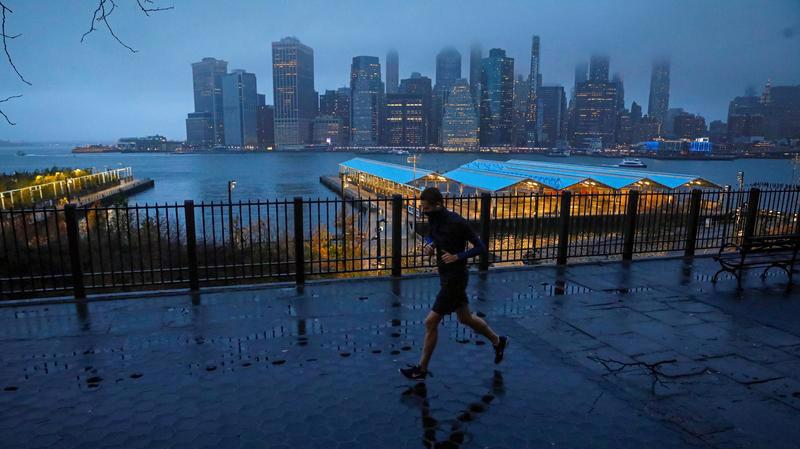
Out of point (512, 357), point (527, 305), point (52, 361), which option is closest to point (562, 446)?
point (512, 357)

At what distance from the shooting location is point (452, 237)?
518 centimetres

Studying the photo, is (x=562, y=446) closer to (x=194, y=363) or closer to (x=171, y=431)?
(x=171, y=431)

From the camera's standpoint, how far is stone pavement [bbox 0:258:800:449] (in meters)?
4.46

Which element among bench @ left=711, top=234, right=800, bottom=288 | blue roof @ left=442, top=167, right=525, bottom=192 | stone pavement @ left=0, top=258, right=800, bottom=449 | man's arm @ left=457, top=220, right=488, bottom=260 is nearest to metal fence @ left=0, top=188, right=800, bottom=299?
stone pavement @ left=0, top=258, right=800, bottom=449

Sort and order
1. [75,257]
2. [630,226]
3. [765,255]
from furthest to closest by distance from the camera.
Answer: [630,226] < [765,255] < [75,257]

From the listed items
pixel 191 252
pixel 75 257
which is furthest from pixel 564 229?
pixel 75 257

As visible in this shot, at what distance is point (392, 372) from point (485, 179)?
145 ft

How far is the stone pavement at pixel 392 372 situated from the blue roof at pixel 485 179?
35.2m

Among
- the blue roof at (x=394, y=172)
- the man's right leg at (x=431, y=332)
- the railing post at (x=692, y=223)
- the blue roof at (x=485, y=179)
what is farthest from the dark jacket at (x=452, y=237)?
the blue roof at (x=394, y=172)

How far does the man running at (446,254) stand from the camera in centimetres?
515

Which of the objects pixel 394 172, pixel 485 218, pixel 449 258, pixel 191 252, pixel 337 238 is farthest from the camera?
pixel 394 172

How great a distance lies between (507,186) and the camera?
1674 inches

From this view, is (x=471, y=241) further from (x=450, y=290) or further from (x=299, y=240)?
(x=299, y=240)

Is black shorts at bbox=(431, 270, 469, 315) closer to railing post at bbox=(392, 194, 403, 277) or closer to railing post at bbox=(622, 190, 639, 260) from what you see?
railing post at bbox=(392, 194, 403, 277)
